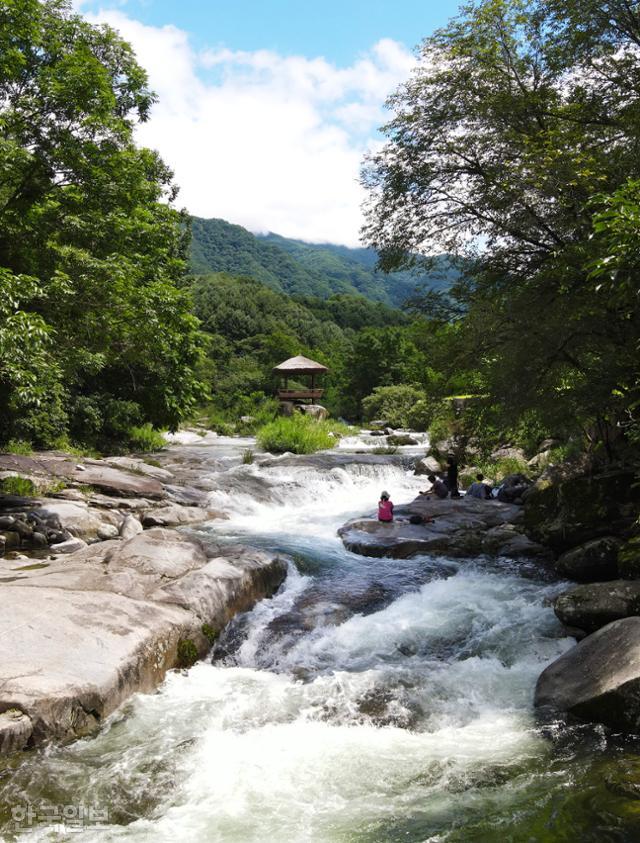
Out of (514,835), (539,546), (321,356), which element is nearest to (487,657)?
(514,835)

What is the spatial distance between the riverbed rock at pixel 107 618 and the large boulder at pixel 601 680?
138 inches

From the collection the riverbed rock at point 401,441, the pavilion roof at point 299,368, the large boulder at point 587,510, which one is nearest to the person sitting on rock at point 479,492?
the large boulder at point 587,510

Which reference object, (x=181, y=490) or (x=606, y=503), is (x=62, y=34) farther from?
(x=606, y=503)

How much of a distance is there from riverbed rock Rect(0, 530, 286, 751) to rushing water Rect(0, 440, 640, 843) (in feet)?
0.73

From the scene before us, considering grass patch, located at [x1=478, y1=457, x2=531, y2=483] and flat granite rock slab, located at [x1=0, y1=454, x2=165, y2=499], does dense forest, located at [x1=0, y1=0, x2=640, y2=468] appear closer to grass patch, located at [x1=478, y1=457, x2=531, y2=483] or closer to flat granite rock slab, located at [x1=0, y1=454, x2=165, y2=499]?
flat granite rock slab, located at [x1=0, y1=454, x2=165, y2=499]

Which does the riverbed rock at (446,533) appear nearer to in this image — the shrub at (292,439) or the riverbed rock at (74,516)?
the riverbed rock at (74,516)

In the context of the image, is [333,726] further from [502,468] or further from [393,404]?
[393,404]

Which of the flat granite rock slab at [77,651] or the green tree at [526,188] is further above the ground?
the green tree at [526,188]

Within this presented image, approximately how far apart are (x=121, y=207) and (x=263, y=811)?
32.9 ft

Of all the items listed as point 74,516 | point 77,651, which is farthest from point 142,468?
point 77,651

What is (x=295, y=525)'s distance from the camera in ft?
41.7

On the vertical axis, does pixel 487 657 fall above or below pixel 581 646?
below

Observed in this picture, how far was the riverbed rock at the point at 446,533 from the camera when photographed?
395 inches

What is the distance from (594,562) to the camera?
26.1ft
